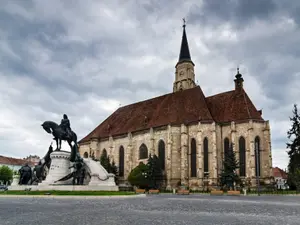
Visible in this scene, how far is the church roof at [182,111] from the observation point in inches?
1825

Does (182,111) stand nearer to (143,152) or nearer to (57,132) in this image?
(143,152)

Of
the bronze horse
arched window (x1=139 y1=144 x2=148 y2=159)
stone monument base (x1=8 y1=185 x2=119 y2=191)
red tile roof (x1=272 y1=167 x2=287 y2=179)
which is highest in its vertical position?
the bronze horse

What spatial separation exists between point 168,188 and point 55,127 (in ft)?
78.4

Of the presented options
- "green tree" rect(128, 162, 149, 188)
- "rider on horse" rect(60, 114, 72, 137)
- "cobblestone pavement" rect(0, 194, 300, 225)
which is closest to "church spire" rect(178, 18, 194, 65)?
"green tree" rect(128, 162, 149, 188)

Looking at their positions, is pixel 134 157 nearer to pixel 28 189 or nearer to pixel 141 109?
pixel 141 109

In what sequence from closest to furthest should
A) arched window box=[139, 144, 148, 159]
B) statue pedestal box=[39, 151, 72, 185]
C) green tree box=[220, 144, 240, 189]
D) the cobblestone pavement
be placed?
the cobblestone pavement → statue pedestal box=[39, 151, 72, 185] → green tree box=[220, 144, 240, 189] → arched window box=[139, 144, 148, 159]

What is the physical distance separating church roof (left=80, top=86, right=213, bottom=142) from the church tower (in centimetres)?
821

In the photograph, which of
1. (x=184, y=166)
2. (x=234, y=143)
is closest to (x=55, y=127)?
(x=184, y=166)

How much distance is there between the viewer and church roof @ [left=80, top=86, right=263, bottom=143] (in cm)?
4634

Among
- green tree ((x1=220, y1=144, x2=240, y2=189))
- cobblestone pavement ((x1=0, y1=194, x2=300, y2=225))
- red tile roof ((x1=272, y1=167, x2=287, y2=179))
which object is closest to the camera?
cobblestone pavement ((x1=0, y1=194, x2=300, y2=225))

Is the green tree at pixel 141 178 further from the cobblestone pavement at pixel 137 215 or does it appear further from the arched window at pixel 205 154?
the cobblestone pavement at pixel 137 215

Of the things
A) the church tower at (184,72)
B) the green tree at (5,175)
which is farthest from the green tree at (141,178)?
the green tree at (5,175)

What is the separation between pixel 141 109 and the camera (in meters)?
58.7

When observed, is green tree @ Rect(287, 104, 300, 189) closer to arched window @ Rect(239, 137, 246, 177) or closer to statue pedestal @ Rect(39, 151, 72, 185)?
arched window @ Rect(239, 137, 246, 177)
